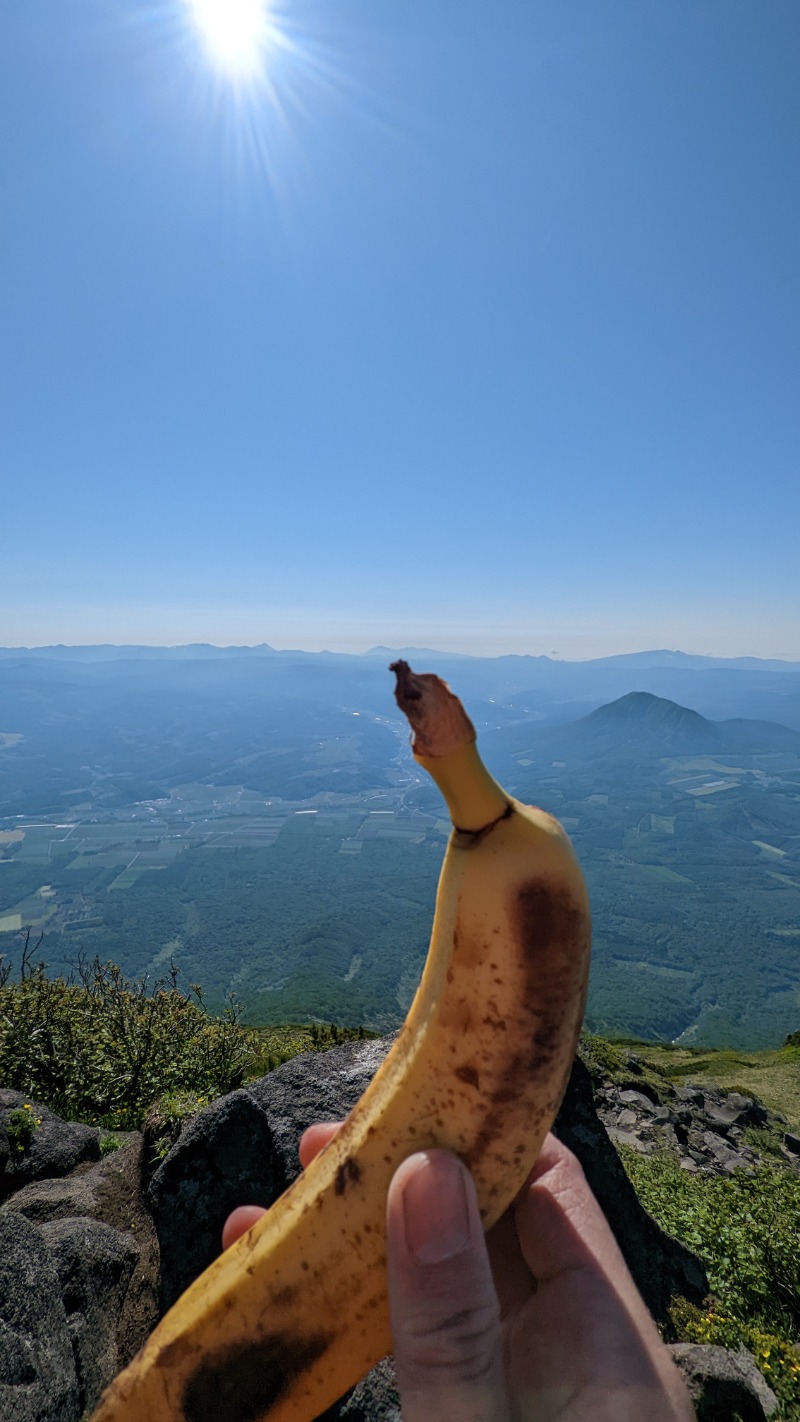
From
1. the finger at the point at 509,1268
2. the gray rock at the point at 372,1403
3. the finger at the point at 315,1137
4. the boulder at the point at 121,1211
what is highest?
the finger at the point at 315,1137

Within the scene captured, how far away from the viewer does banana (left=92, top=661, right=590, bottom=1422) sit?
5.82ft

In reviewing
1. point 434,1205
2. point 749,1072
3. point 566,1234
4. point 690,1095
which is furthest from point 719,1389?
point 749,1072

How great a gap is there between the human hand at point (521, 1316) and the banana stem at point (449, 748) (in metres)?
1.13

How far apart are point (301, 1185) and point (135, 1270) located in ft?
19.1

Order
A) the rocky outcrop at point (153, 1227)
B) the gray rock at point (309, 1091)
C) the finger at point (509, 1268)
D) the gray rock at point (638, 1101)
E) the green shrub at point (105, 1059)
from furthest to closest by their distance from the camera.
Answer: the gray rock at point (638, 1101) < the green shrub at point (105, 1059) < the gray rock at point (309, 1091) < the rocky outcrop at point (153, 1227) < the finger at point (509, 1268)

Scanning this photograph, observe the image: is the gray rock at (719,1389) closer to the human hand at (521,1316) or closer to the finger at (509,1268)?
the finger at (509,1268)

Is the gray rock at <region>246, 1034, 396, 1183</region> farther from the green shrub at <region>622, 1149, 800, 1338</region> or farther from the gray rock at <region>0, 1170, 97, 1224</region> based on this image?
the green shrub at <region>622, 1149, 800, 1338</region>

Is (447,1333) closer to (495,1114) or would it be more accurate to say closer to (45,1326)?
(495,1114)

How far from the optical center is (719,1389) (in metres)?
4.55

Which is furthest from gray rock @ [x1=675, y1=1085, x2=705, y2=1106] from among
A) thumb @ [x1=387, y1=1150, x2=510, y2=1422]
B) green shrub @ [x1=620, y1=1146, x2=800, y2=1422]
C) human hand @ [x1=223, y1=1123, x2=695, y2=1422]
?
thumb @ [x1=387, y1=1150, x2=510, y2=1422]

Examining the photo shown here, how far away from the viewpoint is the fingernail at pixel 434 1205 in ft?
6.23

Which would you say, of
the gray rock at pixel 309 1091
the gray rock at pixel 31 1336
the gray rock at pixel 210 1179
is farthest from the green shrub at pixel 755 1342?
the gray rock at pixel 31 1336

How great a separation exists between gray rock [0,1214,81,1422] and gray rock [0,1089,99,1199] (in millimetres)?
3150

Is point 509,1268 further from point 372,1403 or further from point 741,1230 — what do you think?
point 741,1230
